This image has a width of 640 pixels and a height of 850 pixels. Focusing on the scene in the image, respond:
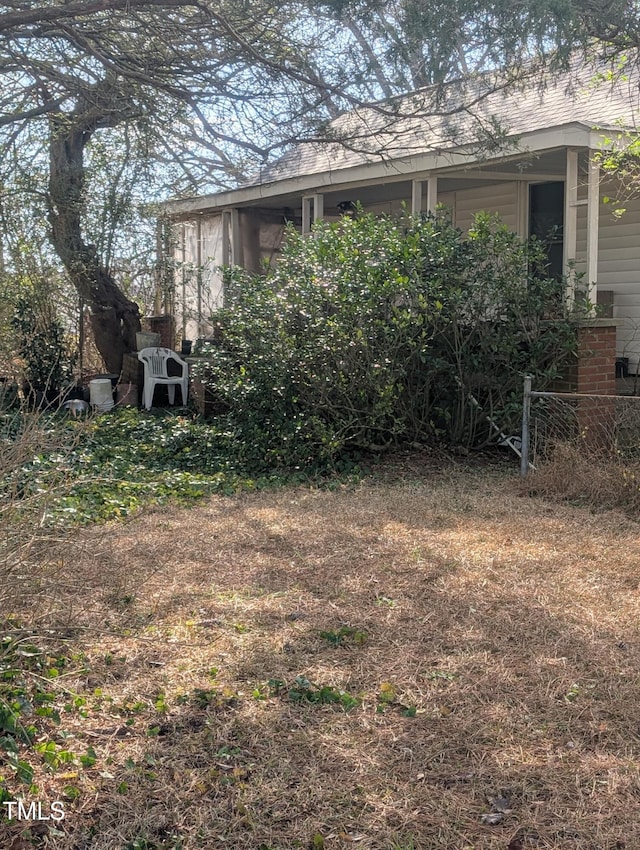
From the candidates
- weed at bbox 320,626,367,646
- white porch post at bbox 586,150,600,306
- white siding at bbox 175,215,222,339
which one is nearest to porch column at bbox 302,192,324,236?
white siding at bbox 175,215,222,339

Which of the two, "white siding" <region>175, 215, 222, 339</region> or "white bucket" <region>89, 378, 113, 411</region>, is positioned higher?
"white siding" <region>175, 215, 222, 339</region>

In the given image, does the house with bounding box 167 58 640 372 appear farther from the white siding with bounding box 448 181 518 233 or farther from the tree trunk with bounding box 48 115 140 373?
the tree trunk with bounding box 48 115 140 373

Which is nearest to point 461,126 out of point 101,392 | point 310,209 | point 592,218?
point 592,218

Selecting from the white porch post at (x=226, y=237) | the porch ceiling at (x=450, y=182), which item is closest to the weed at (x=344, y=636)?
the porch ceiling at (x=450, y=182)

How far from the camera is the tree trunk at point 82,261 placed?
12.9 meters

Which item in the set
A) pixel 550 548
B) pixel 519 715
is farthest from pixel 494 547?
pixel 519 715

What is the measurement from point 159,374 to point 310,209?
348 centimetres

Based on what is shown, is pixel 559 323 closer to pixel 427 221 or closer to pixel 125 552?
pixel 427 221

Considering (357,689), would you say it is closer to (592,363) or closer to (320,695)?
(320,695)

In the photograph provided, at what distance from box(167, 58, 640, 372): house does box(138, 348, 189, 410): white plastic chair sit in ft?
5.54

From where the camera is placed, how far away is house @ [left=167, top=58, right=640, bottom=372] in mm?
7672

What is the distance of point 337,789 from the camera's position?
2.95m

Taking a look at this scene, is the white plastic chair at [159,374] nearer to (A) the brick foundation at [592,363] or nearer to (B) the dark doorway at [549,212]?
(B) the dark doorway at [549,212]

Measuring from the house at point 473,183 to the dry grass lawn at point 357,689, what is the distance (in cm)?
359
